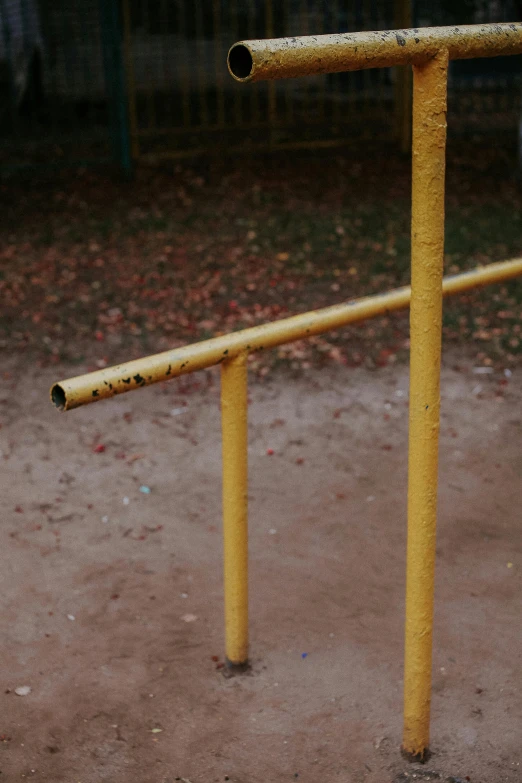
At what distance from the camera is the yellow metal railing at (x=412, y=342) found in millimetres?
1681

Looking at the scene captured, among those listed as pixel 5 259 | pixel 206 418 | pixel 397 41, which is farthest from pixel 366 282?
pixel 397 41

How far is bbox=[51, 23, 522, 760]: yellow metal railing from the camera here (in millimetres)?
1681

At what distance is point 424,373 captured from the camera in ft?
6.69

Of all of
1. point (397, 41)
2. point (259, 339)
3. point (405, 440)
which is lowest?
point (405, 440)

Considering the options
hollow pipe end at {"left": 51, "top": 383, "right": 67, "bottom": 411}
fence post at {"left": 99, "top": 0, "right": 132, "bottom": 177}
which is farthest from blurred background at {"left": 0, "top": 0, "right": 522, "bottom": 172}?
hollow pipe end at {"left": 51, "top": 383, "right": 67, "bottom": 411}

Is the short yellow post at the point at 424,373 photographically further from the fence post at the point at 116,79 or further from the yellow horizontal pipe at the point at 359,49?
the fence post at the point at 116,79

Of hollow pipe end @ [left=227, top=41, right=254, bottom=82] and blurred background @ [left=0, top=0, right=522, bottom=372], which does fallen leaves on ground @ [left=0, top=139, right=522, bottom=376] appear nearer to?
blurred background @ [left=0, top=0, right=522, bottom=372]

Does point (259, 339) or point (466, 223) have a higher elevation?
point (259, 339)

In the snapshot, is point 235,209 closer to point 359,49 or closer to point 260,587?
point 260,587

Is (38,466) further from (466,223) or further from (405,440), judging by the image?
(466,223)

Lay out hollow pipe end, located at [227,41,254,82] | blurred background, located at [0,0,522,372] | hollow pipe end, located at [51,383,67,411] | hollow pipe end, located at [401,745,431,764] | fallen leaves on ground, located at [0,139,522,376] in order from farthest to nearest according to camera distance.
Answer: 1. blurred background, located at [0,0,522,372]
2. fallen leaves on ground, located at [0,139,522,376]
3. hollow pipe end, located at [401,745,431,764]
4. hollow pipe end, located at [51,383,67,411]
5. hollow pipe end, located at [227,41,254,82]

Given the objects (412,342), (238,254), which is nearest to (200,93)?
(238,254)

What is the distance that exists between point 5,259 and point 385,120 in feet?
18.2

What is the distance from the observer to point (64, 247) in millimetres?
6988
